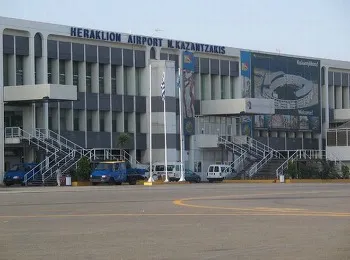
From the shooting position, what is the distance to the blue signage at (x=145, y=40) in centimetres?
7517

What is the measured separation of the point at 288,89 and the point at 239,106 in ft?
33.5

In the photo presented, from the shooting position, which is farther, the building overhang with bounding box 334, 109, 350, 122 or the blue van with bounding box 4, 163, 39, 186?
the building overhang with bounding box 334, 109, 350, 122

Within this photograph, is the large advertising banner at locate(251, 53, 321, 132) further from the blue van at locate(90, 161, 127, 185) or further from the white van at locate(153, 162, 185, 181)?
the blue van at locate(90, 161, 127, 185)

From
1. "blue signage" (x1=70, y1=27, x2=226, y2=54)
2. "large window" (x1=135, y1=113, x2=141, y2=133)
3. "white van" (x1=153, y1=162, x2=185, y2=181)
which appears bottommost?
"white van" (x1=153, y1=162, x2=185, y2=181)

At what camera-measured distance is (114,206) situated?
28.8m

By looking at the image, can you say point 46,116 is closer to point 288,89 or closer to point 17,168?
point 17,168

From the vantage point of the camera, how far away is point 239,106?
279 ft

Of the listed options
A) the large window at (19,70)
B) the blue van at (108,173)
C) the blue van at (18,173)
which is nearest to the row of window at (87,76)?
the large window at (19,70)

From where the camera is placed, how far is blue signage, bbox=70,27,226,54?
7517 centimetres

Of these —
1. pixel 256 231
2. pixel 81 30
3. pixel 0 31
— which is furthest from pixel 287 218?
pixel 81 30

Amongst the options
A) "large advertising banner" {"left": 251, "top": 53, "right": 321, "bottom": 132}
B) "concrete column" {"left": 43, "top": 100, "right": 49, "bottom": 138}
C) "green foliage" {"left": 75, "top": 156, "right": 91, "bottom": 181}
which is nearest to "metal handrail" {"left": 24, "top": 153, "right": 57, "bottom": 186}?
"concrete column" {"left": 43, "top": 100, "right": 49, "bottom": 138}

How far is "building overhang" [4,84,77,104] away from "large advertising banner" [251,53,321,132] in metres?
28.4

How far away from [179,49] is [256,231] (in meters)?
67.4

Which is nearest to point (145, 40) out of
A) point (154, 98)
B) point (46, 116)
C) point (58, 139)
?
point (154, 98)
